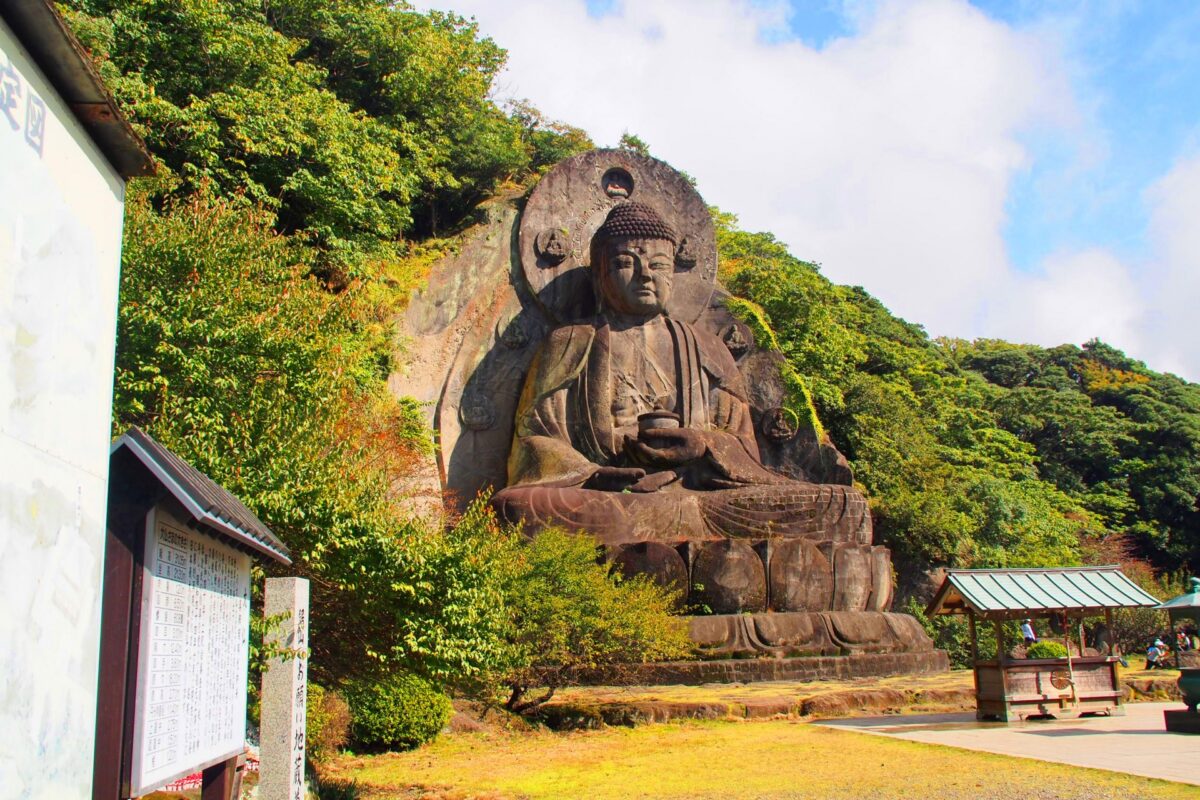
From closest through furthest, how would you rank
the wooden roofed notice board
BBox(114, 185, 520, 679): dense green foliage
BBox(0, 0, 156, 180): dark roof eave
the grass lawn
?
BBox(0, 0, 156, 180): dark roof eave, the wooden roofed notice board, the grass lawn, BBox(114, 185, 520, 679): dense green foliage

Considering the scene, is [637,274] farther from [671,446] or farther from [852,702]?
[852,702]

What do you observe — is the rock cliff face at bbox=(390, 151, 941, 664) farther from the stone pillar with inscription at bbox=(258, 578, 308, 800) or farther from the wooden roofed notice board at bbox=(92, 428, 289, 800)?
the wooden roofed notice board at bbox=(92, 428, 289, 800)

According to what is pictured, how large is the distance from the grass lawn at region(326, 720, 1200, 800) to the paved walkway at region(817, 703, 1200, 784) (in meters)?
0.30

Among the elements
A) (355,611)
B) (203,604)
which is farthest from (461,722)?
(203,604)

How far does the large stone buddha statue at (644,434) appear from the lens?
13.5 m

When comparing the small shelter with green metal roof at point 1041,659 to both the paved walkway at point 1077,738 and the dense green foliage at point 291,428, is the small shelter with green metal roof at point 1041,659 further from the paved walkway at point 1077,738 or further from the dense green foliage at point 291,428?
the dense green foliage at point 291,428

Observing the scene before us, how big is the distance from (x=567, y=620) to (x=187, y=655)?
5.64 m

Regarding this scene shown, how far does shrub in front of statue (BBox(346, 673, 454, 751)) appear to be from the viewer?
920cm

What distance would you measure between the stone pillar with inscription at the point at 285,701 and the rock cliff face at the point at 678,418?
7.01 m

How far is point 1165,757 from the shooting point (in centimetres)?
711

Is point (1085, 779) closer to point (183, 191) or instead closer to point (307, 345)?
point (307, 345)

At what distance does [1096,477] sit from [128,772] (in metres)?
30.0

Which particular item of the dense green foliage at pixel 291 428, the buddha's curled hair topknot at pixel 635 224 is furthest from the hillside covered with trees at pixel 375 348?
the buddha's curled hair topknot at pixel 635 224

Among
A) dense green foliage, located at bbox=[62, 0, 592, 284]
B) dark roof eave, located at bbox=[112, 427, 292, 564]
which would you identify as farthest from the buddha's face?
dark roof eave, located at bbox=[112, 427, 292, 564]
